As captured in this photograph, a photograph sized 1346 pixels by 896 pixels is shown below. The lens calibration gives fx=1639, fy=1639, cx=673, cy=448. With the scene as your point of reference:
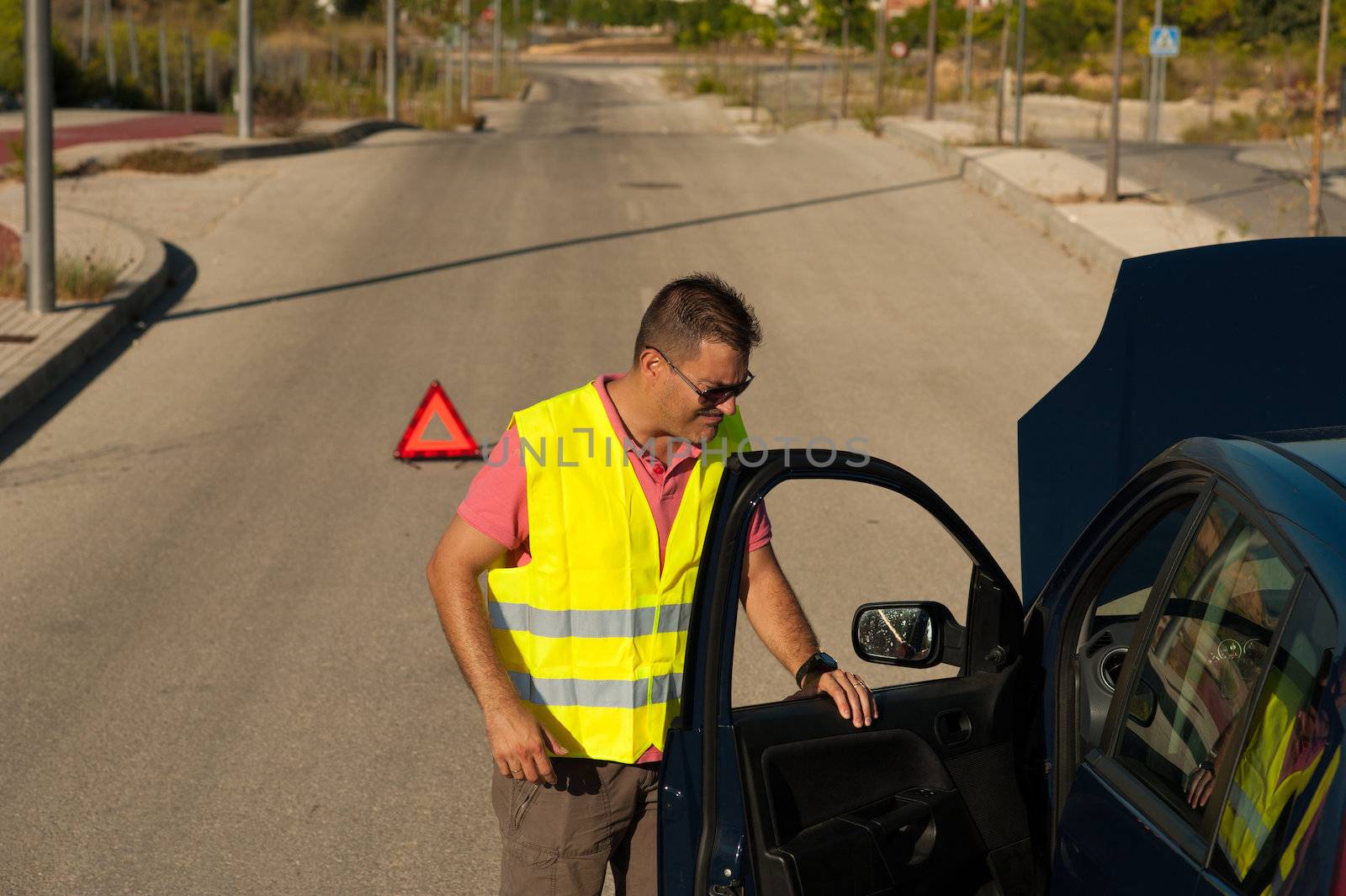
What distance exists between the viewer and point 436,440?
31.9 ft

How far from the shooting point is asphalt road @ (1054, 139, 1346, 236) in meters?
18.6

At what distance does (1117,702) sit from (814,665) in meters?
0.62

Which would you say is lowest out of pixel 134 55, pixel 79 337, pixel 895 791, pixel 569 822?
pixel 79 337

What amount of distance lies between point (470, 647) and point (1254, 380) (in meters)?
1.87

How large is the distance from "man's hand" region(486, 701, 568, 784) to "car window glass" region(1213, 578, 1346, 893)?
1335 mm

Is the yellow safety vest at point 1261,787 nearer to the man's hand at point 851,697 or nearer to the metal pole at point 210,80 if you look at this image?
the man's hand at point 851,697

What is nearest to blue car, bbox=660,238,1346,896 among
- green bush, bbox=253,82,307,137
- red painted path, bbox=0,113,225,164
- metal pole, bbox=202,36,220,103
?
red painted path, bbox=0,113,225,164

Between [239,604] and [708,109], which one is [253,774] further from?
[708,109]

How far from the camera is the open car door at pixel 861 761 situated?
9.04ft

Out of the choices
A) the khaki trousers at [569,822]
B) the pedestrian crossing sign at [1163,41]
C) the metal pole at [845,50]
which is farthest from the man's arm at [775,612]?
the metal pole at [845,50]

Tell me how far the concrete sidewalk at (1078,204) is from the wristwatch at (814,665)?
34.7 feet

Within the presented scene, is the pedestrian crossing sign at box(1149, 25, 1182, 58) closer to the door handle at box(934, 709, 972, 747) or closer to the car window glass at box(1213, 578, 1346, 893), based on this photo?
the door handle at box(934, 709, 972, 747)

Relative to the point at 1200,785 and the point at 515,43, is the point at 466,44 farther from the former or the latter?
the point at 1200,785

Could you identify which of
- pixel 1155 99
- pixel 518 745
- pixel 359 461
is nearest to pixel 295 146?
pixel 359 461
